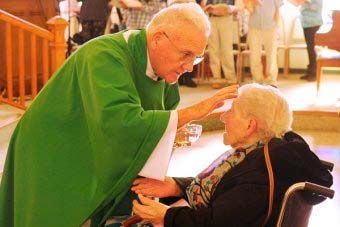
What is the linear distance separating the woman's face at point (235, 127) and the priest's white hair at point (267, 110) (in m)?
0.03

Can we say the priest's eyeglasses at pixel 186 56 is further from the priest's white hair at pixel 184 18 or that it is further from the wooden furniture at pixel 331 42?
the wooden furniture at pixel 331 42

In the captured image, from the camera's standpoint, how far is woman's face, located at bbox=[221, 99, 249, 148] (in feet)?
6.31

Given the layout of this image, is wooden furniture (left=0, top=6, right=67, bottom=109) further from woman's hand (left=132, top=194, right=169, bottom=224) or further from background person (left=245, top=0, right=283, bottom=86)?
woman's hand (left=132, top=194, right=169, bottom=224)

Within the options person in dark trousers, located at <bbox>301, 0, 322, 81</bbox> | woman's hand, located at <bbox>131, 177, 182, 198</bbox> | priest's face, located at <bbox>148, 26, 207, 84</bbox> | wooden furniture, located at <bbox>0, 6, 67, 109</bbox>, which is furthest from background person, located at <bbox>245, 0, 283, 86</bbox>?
priest's face, located at <bbox>148, 26, 207, 84</bbox>

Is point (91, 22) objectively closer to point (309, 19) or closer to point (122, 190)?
point (309, 19)

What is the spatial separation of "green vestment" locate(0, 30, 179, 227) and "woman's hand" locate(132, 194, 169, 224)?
75mm

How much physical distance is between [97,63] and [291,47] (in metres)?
6.74

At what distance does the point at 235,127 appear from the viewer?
1935 millimetres

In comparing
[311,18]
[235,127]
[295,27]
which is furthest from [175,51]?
[295,27]

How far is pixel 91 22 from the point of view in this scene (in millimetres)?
7137

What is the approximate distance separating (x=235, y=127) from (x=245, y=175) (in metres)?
0.22

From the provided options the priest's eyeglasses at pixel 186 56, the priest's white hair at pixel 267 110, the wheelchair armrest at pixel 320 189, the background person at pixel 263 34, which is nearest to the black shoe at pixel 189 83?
the background person at pixel 263 34

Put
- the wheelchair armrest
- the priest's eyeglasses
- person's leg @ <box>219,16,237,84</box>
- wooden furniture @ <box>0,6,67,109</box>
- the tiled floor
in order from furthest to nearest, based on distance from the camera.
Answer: person's leg @ <box>219,16,237,84</box> → wooden furniture @ <box>0,6,67,109</box> → the tiled floor → the priest's eyeglasses → the wheelchair armrest

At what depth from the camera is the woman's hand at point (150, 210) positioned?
73.1 inches
